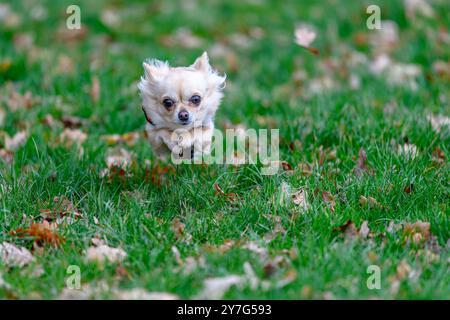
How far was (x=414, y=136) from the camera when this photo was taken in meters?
5.09

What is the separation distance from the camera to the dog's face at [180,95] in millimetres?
4293

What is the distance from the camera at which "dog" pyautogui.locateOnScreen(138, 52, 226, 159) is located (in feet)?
14.1

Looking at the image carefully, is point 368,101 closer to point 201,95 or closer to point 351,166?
point 351,166

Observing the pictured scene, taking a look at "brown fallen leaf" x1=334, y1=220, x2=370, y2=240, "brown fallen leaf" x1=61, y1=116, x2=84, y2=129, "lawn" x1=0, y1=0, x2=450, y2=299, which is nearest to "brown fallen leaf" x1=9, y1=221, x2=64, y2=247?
"lawn" x1=0, y1=0, x2=450, y2=299

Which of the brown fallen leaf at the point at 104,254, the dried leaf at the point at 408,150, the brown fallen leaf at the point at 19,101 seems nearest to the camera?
the brown fallen leaf at the point at 104,254

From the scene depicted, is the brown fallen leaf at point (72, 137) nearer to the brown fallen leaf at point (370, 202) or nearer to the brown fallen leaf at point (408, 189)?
the brown fallen leaf at point (370, 202)

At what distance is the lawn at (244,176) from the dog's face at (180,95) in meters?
→ 0.38

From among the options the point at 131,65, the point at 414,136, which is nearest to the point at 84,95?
the point at 131,65

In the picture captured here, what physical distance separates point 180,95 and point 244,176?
647mm

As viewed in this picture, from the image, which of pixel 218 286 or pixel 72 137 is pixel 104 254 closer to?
pixel 218 286

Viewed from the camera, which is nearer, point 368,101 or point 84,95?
point 368,101

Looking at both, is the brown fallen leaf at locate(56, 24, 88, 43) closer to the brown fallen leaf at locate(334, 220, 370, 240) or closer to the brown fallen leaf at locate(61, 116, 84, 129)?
the brown fallen leaf at locate(61, 116, 84, 129)

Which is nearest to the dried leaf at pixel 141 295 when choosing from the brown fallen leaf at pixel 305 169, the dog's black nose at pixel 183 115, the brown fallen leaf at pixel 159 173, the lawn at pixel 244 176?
the lawn at pixel 244 176
